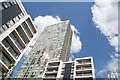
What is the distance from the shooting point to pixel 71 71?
1854 inches

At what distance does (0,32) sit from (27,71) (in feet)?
150

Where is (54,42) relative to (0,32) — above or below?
above

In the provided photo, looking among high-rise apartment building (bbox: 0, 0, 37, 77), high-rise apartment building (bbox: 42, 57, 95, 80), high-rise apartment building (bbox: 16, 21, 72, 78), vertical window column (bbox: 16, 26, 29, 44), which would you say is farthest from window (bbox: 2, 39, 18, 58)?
high-rise apartment building (bbox: 16, 21, 72, 78)

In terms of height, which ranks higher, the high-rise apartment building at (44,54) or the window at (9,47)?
the high-rise apartment building at (44,54)

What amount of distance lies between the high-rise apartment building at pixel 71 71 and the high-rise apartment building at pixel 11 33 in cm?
1792

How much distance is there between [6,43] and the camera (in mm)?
25406

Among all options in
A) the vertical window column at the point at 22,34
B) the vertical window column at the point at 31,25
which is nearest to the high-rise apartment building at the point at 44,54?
the vertical window column at the point at 31,25

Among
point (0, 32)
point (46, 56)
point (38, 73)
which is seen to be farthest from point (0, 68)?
point (46, 56)

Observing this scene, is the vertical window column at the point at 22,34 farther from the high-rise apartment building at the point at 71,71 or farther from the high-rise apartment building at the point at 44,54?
the high-rise apartment building at the point at 44,54

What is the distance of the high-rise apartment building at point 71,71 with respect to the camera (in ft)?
133

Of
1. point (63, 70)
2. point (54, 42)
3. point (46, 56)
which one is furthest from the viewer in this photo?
point (54, 42)

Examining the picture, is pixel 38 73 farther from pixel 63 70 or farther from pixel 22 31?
pixel 22 31

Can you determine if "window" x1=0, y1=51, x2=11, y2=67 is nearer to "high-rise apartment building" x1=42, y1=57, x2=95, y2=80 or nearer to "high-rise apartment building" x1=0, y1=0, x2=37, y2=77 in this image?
"high-rise apartment building" x1=0, y1=0, x2=37, y2=77

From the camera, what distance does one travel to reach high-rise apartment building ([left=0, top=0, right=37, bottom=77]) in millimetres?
23750
